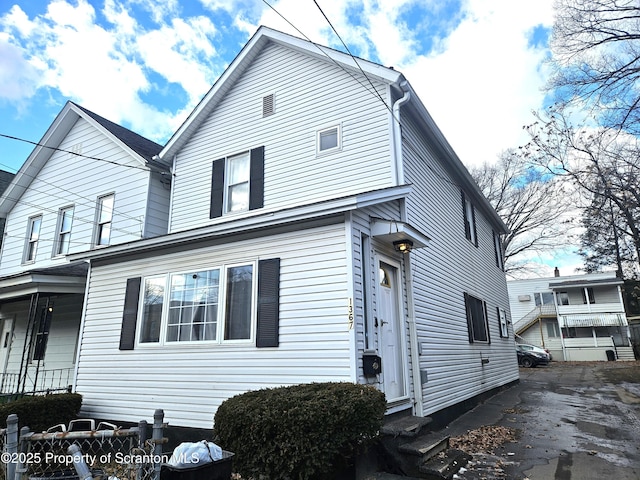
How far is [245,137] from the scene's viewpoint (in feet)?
30.6

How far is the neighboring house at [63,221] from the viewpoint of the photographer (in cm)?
1038

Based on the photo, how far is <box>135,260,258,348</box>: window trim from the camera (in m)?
6.13

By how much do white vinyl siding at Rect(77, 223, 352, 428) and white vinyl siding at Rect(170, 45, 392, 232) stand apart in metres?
1.94

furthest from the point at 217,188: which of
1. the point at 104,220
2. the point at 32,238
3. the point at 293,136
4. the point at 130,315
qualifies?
the point at 32,238

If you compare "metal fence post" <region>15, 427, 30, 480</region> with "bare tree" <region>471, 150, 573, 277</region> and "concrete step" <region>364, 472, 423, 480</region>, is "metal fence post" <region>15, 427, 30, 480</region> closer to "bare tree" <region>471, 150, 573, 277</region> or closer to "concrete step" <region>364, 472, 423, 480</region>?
"concrete step" <region>364, 472, 423, 480</region>

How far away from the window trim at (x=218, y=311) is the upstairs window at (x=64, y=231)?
5948 millimetres

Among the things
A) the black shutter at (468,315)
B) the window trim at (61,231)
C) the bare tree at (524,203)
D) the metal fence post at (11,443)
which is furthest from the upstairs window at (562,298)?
the metal fence post at (11,443)

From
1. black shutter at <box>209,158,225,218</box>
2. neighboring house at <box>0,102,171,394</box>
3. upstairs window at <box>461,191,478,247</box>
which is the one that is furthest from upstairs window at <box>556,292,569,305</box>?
neighboring house at <box>0,102,171,394</box>

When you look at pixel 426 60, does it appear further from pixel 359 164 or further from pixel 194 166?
pixel 194 166

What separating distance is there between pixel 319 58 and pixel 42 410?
28.0 ft

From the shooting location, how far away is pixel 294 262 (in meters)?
5.93

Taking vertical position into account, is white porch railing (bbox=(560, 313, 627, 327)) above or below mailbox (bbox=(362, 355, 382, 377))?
above

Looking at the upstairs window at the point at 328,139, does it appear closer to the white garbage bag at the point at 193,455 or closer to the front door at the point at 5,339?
the white garbage bag at the point at 193,455

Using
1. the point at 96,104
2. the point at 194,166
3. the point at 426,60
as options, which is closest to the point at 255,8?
the point at 194,166
